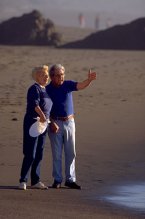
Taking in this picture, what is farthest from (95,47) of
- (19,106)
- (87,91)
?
(19,106)

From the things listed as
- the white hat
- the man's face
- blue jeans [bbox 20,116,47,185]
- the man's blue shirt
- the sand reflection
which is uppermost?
the man's face

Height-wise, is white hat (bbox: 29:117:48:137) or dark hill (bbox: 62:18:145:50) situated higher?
dark hill (bbox: 62:18:145:50)

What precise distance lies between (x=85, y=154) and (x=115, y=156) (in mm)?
412

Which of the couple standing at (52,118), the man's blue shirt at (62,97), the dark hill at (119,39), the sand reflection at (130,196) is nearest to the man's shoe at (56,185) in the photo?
the couple standing at (52,118)

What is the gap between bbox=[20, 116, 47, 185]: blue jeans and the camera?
9.62m

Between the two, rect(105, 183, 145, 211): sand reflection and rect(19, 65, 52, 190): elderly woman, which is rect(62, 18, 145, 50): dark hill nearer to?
rect(105, 183, 145, 211): sand reflection

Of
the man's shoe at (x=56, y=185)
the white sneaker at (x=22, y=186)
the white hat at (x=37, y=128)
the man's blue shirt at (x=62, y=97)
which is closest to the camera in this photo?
→ the white hat at (x=37, y=128)

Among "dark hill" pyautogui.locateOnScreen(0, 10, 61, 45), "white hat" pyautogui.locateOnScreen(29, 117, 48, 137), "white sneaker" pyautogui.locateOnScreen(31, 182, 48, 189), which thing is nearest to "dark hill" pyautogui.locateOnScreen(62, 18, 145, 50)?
"dark hill" pyautogui.locateOnScreen(0, 10, 61, 45)

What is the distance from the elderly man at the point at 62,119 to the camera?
9.73 m

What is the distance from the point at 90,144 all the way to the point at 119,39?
23948 millimetres

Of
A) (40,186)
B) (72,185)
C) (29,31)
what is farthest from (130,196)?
(29,31)

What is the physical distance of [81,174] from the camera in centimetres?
1078

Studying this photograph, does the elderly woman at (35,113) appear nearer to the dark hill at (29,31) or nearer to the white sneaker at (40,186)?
the white sneaker at (40,186)

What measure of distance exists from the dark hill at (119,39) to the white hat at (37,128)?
26.1 metres
